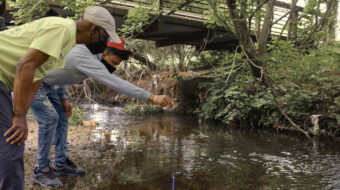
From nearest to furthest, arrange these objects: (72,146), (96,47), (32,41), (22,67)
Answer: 1. (22,67)
2. (32,41)
3. (96,47)
4. (72,146)

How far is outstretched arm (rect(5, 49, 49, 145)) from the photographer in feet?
6.29

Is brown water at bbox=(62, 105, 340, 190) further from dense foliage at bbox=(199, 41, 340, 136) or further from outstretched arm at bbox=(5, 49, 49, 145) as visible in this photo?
outstretched arm at bbox=(5, 49, 49, 145)

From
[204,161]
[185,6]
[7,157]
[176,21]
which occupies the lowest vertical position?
[204,161]

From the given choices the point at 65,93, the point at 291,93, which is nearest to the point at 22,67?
the point at 65,93

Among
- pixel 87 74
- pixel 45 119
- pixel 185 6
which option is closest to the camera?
pixel 87 74

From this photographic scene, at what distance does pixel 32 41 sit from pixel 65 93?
2021 millimetres

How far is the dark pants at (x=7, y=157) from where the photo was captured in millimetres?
1910

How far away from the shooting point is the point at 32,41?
6.66 feet

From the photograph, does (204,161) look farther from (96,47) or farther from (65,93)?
(96,47)

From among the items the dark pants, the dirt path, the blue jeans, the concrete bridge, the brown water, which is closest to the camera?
the dark pants

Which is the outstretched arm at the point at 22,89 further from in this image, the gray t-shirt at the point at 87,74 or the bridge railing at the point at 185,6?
the bridge railing at the point at 185,6

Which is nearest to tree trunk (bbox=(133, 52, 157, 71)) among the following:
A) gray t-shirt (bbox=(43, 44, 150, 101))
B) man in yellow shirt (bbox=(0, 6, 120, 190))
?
gray t-shirt (bbox=(43, 44, 150, 101))

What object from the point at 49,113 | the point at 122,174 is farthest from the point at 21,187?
the point at 122,174

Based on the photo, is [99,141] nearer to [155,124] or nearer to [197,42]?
[155,124]
